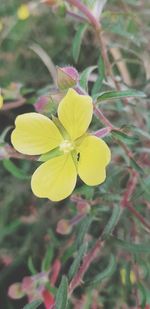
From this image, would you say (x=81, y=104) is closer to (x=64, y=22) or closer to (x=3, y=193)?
(x=3, y=193)

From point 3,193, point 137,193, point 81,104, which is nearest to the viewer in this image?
point 81,104

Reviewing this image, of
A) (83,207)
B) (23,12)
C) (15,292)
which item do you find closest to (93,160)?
(83,207)

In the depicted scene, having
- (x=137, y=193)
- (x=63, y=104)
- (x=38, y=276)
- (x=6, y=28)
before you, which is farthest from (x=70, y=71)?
(x=6, y=28)

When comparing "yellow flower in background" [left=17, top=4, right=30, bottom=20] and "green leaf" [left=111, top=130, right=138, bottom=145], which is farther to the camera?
"yellow flower in background" [left=17, top=4, right=30, bottom=20]

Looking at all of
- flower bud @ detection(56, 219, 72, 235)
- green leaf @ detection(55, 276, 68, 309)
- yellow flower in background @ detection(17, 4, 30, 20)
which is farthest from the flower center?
yellow flower in background @ detection(17, 4, 30, 20)

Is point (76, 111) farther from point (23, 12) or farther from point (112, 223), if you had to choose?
point (23, 12)

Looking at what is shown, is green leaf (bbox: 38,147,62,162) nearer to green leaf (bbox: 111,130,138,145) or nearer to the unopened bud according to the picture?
green leaf (bbox: 111,130,138,145)
